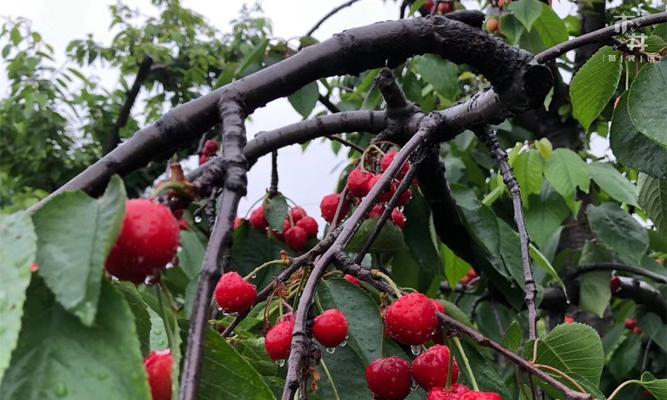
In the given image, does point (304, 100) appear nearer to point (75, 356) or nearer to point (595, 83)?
point (595, 83)

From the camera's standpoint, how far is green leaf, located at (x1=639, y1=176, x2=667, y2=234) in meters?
0.94

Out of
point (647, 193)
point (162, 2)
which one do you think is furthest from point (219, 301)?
point (162, 2)

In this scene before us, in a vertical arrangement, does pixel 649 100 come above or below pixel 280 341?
above

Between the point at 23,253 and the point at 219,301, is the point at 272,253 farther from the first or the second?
the point at 23,253

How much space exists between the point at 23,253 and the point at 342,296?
427mm

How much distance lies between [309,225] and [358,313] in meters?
0.49

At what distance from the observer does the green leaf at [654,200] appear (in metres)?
0.94

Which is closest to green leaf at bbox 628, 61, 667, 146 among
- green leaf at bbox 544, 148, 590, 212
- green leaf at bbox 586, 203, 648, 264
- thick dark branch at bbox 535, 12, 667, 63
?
thick dark branch at bbox 535, 12, 667, 63

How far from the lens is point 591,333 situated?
2.09 feet

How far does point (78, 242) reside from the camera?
311mm

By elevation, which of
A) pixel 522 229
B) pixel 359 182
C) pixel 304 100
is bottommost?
pixel 522 229

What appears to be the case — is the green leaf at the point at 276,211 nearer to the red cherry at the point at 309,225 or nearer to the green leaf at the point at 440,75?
the red cherry at the point at 309,225

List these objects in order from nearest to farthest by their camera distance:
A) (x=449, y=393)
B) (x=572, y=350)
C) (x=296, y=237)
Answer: (x=449, y=393)
(x=572, y=350)
(x=296, y=237)

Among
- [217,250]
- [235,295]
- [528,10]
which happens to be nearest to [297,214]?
[235,295]
